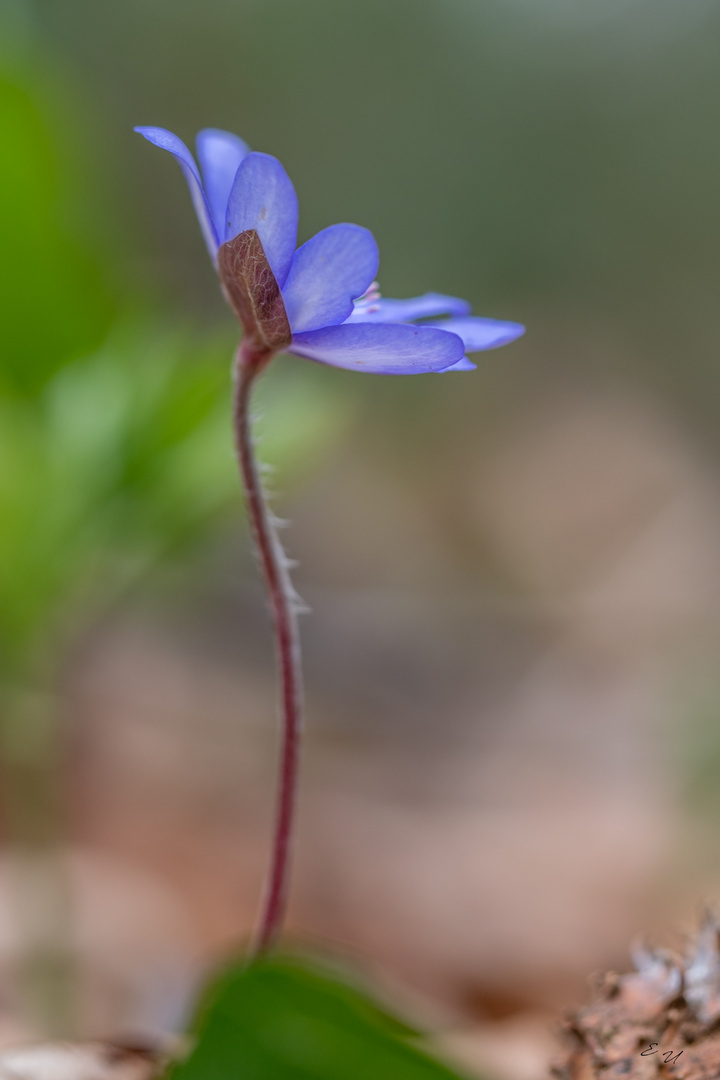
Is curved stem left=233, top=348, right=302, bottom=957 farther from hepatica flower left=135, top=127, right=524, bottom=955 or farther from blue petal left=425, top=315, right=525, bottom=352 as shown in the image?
blue petal left=425, top=315, right=525, bottom=352

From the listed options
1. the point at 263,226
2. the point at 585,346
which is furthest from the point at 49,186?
the point at 585,346

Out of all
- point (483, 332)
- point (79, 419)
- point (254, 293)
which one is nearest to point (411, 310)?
point (483, 332)

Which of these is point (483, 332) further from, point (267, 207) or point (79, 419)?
point (79, 419)

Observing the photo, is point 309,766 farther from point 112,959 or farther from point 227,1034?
point 227,1034

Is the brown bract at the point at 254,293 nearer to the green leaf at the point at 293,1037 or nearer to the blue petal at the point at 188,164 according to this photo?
the blue petal at the point at 188,164

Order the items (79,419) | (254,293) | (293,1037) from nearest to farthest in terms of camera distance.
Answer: (293,1037) → (254,293) → (79,419)

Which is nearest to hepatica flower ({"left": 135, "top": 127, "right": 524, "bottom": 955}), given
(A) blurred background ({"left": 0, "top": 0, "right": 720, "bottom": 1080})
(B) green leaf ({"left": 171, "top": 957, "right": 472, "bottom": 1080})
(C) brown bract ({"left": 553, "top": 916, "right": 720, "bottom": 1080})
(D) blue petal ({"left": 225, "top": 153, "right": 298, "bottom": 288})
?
(D) blue petal ({"left": 225, "top": 153, "right": 298, "bottom": 288})
